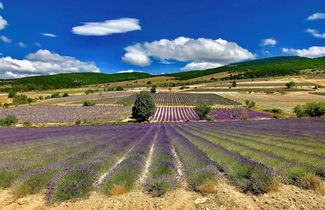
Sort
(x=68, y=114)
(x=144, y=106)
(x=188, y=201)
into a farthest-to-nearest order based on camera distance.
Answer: (x=68, y=114) < (x=144, y=106) < (x=188, y=201)

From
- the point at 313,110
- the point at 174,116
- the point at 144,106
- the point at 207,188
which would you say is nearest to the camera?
the point at 207,188

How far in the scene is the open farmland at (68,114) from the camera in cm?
5203

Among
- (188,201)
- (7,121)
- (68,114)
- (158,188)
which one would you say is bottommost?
(68,114)

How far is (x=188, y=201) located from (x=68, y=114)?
205ft

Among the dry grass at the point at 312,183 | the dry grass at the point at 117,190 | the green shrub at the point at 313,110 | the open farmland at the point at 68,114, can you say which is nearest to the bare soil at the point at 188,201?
the dry grass at the point at 117,190

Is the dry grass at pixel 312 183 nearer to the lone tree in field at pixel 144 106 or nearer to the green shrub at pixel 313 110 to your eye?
the lone tree in field at pixel 144 106

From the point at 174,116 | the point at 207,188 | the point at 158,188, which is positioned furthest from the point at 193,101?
the point at 158,188

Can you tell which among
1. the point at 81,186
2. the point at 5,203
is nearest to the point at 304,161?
the point at 81,186

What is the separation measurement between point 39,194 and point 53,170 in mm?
1416

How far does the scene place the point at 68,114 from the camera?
57.9 metres

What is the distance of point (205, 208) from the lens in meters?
4.13

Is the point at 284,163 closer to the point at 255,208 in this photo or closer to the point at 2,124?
the point at 255,208

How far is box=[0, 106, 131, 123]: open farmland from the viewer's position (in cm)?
5203

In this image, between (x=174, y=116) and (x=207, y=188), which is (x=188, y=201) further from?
(x=174, y=116)
